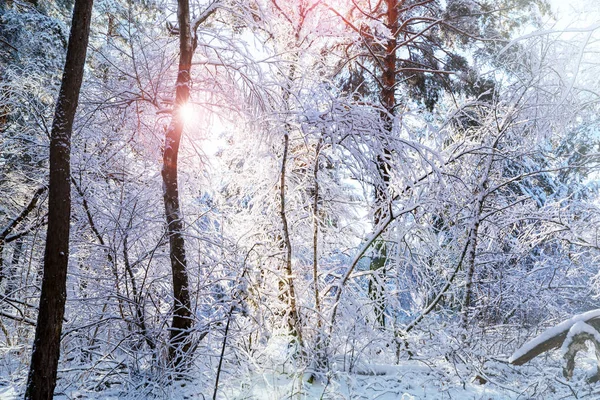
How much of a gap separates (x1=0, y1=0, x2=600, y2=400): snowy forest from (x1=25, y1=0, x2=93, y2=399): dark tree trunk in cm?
2

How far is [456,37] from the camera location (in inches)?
392

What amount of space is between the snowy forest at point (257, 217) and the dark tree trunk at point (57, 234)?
0.02 metres

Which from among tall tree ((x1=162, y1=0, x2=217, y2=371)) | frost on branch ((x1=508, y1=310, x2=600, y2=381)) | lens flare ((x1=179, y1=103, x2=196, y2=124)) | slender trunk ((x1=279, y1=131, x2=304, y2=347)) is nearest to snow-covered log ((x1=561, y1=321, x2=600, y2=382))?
frost on branch ((x1=508, y1=310, x2=600, y2=381))

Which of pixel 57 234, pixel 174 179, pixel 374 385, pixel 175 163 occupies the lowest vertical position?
pixel 374 385

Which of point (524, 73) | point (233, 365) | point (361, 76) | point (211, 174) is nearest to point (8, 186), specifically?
point (211, 174)

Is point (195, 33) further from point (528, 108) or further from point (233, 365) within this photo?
point (528, 108)

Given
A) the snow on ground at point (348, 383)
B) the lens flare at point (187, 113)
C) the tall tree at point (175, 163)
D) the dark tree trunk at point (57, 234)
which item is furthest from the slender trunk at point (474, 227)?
the dark tree trunk at point (57, 234)

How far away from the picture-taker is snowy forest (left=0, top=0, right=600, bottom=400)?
4613mm

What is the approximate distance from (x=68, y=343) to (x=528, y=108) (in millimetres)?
7553

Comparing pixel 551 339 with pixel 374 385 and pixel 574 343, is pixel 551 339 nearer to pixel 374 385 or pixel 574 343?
pixel 574 343

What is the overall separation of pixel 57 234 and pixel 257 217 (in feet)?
10.1

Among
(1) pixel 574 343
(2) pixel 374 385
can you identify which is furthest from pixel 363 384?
(1) pixel 574 343

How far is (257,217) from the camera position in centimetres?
660

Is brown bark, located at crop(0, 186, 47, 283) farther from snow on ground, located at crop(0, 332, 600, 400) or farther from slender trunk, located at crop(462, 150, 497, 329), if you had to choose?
slender trunk, located at crop(462, 150, 497, 329)
